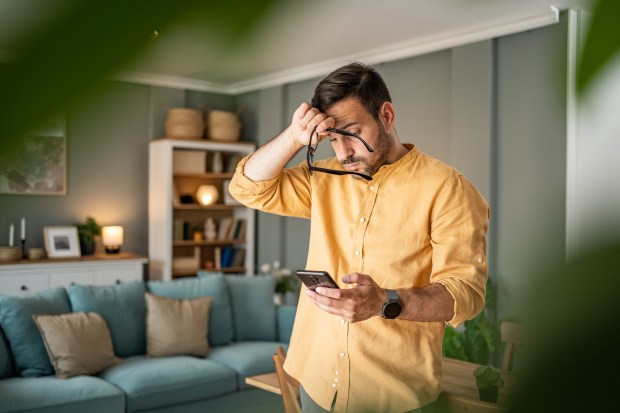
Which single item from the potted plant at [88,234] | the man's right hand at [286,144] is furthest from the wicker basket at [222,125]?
the man's right hand at [286,144]

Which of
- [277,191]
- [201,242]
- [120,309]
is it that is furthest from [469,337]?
[201,242]

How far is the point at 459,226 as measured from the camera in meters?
1.55

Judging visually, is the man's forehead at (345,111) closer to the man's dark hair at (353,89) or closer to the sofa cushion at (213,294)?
the man's dark hair at (353,89)

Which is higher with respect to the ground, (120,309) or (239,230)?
(239,230)

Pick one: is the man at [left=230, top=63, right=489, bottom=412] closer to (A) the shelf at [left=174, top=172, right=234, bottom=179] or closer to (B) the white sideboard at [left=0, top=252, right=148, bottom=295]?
(B) the white sideboard at [left=0, top=252, right=148, bottom=295]

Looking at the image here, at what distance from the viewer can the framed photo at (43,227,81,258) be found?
5.91m

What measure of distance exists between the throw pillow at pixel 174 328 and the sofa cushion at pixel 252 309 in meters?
0.42

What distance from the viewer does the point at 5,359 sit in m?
3.71

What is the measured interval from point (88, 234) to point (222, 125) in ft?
5.25

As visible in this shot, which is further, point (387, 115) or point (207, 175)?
point (207, 175)

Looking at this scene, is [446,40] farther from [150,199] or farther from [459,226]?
[459,226]

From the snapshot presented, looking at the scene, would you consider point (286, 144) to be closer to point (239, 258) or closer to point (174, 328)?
point (174, 328)

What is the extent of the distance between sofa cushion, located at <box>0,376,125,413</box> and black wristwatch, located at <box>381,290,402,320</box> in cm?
262

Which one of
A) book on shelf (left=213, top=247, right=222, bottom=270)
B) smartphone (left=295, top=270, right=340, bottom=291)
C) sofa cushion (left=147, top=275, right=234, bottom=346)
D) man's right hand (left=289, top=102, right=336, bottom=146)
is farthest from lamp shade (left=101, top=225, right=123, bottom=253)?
smartphone (left=295, top=270, right=340, bottom=291)
